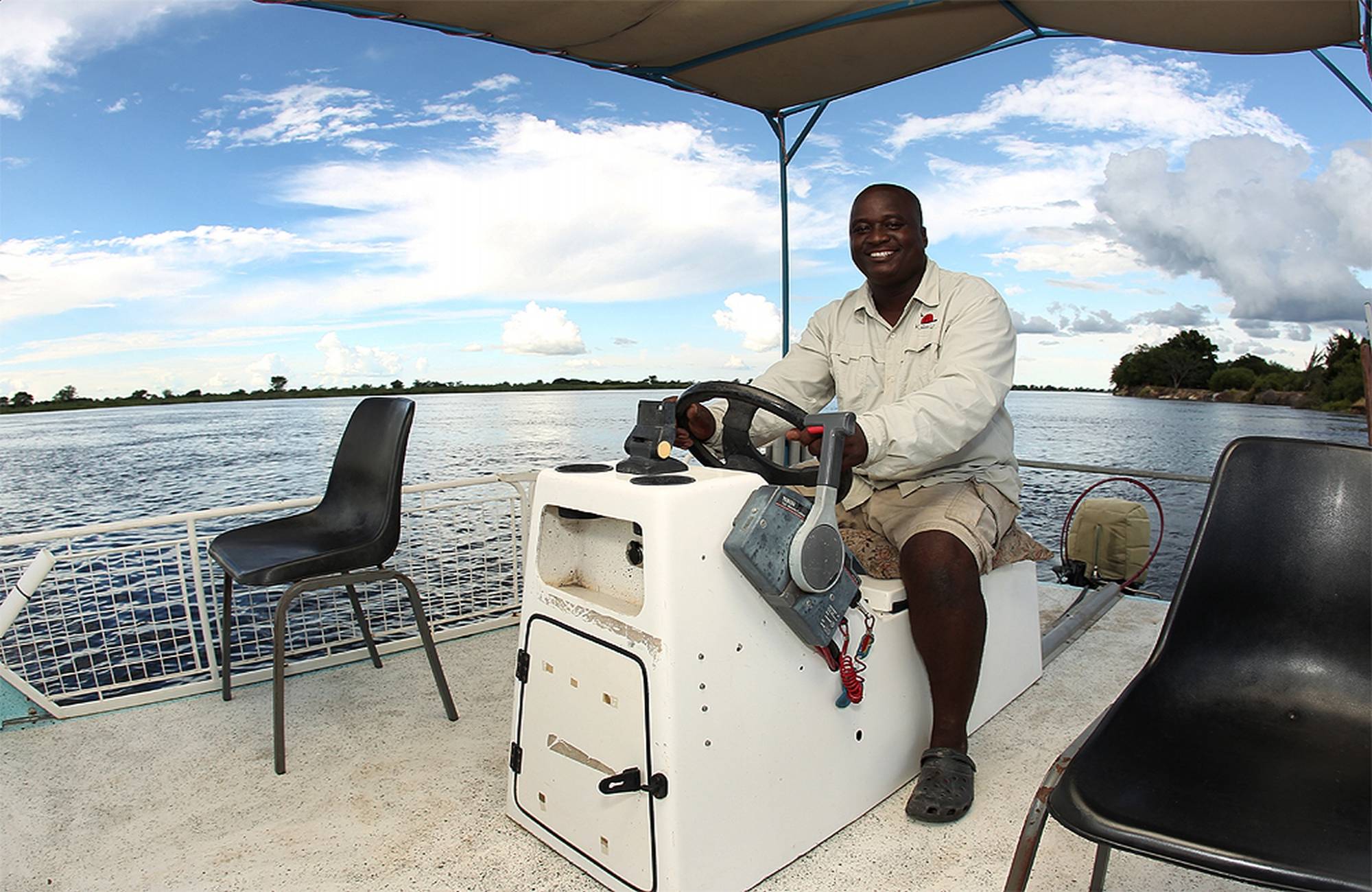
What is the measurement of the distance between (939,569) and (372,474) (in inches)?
Answer: 65.0

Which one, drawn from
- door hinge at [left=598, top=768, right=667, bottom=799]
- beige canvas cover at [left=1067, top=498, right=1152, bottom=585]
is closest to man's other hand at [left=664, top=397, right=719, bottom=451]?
door hinge at [left=598, top=768, right=667, bottom=799]

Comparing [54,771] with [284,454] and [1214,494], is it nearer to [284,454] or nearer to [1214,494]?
[1214,494]

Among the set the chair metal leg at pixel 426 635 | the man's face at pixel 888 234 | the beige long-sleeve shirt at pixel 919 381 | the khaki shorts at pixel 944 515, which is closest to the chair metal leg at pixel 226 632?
the chair metal leg at pixel 426 635

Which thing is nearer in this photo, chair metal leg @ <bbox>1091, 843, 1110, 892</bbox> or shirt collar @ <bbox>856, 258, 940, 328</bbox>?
chair metal leg @ <bbox>1091, 843, 1110, 892</bbox>

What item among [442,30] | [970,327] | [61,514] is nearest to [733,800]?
[970,327]

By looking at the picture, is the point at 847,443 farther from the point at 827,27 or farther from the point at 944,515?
the point at 827,27

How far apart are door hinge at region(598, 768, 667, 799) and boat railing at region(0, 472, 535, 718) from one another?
1276 millimetres

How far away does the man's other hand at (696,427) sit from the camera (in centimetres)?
191

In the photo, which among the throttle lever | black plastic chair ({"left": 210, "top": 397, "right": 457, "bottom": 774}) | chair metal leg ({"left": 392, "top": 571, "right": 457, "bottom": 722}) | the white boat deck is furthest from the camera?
chair metal leg ({"left": 392, "top": 571, "right": 457, "bottom": 722})

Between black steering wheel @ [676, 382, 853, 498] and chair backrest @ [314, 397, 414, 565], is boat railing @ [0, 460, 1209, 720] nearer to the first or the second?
Result: chair backrest @ [314, 397, 414, 565]

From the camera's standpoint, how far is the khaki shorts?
1930 mm

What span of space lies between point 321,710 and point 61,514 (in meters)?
11.0

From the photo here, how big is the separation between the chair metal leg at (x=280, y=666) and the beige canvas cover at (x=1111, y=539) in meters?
3.45

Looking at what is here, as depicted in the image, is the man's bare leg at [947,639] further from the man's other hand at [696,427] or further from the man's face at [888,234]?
the man's face at [888,234]
